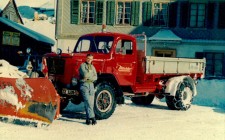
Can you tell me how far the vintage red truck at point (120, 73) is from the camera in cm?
968

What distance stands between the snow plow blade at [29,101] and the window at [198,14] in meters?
17.9

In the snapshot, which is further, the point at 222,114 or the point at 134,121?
the point at 222,114

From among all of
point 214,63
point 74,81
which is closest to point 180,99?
point 74,81

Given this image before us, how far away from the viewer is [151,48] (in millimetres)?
24719

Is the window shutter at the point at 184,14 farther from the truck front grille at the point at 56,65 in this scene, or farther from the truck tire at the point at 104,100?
the truck front grille at the point at 56,65

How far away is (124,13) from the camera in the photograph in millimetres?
25625

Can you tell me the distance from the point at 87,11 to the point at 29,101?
17621 mm

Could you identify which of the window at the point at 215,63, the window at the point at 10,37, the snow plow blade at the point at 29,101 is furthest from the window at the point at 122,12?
the snow plow blade at the point at 29,101

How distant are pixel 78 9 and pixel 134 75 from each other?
15457mm

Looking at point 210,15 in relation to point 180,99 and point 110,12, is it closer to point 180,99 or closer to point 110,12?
point 110,12

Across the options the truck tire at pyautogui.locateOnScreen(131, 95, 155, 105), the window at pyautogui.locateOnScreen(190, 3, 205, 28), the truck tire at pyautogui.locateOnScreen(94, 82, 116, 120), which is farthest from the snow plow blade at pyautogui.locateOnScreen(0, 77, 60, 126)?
the window at pyautogui.locateOnScreen(190, 3, 205, 28)

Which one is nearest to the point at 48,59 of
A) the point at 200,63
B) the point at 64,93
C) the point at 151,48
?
the point at 64,93

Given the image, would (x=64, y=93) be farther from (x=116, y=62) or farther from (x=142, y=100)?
(x=142, y=100)

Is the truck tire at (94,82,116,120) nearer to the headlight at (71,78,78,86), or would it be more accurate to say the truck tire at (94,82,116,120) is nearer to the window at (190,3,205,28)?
the headlight at (71,78,78,86)
